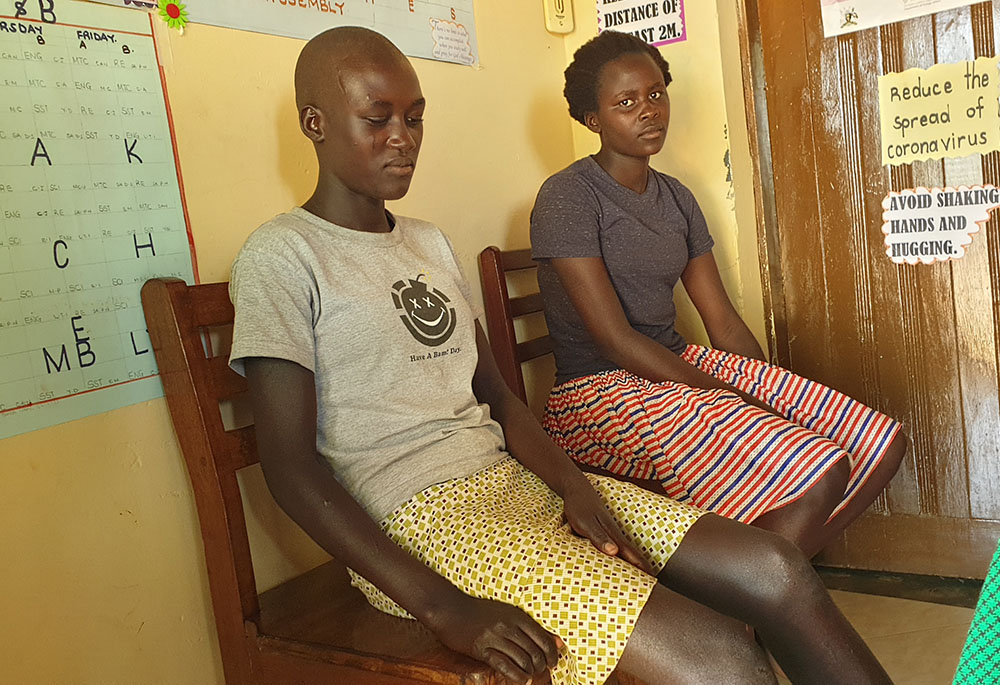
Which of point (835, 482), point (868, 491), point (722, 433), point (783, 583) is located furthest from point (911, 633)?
point (783, 583)

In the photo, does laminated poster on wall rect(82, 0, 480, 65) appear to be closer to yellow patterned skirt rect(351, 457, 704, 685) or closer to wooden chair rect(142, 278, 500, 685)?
wooden chair rect(142, 278, 500, 685)

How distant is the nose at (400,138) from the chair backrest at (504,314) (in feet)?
2.42

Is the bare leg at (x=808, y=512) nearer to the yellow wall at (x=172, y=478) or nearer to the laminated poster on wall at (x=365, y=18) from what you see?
the yellow wall at (x=172, y=478)

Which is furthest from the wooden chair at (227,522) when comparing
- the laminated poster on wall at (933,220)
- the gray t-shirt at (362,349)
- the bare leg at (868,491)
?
the laminated poster on wall at (933,220)

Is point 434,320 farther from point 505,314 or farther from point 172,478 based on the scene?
point 505,314

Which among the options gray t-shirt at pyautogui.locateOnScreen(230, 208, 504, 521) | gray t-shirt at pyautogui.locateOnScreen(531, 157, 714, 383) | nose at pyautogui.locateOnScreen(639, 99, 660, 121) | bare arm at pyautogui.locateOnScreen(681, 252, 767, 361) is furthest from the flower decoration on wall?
bare arm at pyautogui.locateOnScreen(681, 252, 767, 361)

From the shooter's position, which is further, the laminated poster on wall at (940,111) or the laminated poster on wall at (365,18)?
the laminated poster on wall at (940,111)

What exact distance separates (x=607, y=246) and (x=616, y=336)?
0.22 m

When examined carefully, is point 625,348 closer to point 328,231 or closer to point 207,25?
point 328,231

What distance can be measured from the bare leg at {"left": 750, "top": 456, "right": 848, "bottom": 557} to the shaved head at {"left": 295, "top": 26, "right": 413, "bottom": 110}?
985 millimetres

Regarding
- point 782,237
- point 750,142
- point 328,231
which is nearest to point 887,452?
point 782,237

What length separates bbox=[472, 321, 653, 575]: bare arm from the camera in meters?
1.21

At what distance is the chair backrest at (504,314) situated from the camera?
2.02 meters

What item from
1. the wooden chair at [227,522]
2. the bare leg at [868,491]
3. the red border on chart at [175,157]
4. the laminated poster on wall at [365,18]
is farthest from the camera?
the bare leg at [868,491]
